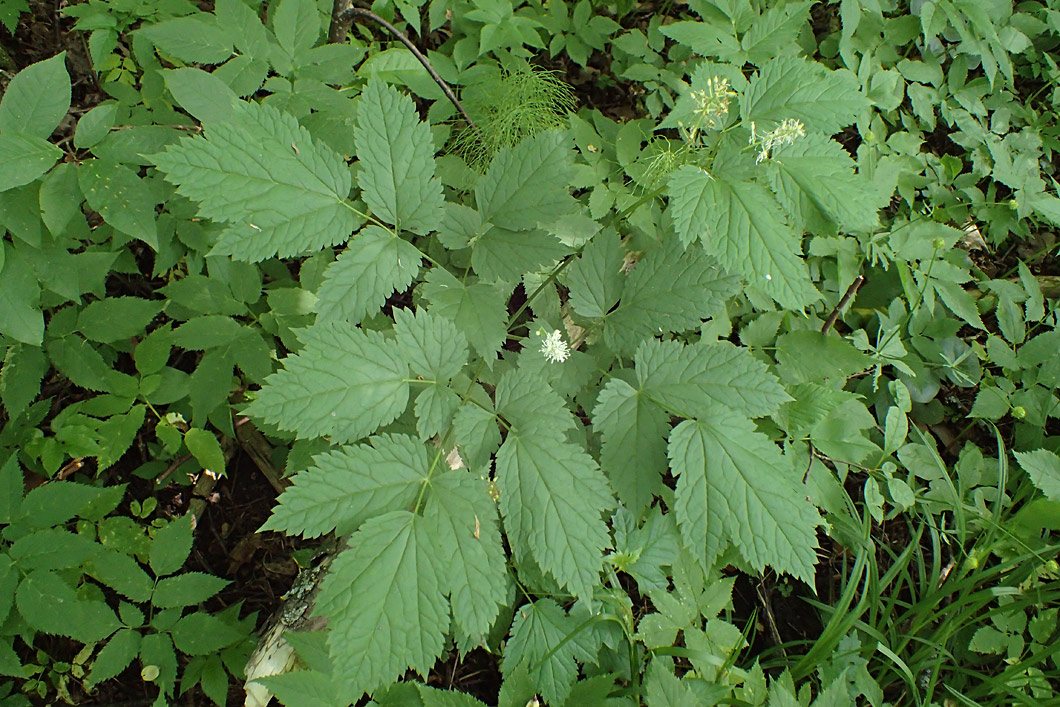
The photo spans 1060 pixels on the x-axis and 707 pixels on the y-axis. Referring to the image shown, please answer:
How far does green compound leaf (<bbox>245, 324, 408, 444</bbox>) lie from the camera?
1.25 metres

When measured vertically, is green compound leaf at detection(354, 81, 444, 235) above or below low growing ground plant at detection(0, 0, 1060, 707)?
above

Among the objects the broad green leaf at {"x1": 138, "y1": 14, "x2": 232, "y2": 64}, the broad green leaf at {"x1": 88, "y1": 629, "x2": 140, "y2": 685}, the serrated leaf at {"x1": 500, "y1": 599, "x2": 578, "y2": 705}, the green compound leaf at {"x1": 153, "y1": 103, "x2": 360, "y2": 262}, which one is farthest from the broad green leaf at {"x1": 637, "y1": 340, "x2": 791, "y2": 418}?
the broad green leaf at {"x1": 88, "y1": 629, "x2": 140, "y2": 685}

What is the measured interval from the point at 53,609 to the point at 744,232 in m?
2.03

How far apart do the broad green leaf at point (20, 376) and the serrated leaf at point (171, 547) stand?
571mm

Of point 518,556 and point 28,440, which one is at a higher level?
point 518,556

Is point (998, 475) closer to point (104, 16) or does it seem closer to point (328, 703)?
point (328, 703)

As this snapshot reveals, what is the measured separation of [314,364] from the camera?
1278mm

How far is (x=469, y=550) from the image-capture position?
1.20m

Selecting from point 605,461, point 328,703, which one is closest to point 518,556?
point 605,461

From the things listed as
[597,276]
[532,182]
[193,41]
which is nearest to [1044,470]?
[597,276]

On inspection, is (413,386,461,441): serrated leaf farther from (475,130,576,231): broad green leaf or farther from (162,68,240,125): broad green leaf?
(162,68,240,125): broad green leaf

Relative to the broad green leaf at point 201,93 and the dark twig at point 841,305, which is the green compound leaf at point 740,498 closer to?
the dark twig at point 841,305

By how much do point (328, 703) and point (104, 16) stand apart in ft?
7.86

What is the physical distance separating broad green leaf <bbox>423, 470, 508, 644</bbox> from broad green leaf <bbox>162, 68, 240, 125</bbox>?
1224 millimetres
